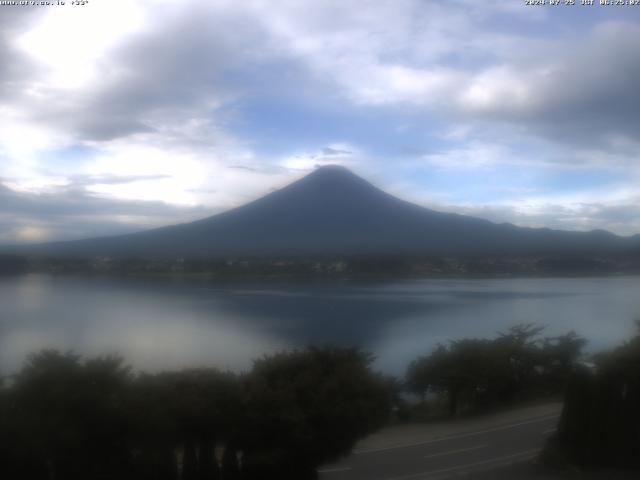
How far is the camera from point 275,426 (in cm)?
719

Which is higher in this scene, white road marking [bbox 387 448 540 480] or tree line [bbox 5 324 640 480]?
tree line [bbox 5 324 640 480]

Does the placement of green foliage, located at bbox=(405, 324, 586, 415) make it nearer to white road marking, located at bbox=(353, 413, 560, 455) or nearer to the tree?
white road marking, located at bbox=(353, 413, 560, 455)

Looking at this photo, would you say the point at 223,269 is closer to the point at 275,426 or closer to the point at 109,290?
the point at 109,290

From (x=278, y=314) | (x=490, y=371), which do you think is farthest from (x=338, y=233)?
(x=490, y=371)

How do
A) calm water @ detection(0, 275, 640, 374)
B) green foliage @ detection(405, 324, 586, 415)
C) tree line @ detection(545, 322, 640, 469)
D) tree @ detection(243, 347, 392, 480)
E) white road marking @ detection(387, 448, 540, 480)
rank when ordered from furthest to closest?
green foliage @ detection(405, 324, 586, 415) → calm water @ detection(0, 275, 640, 374) → tree line @ detection(545, 322, 640, 469) → white road marking @ detection(387, 448, 540, 480) → tree @ detection(243, 347, 392, 480)

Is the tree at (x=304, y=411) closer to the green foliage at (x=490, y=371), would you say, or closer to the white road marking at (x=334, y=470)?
the white road marking at (x=334, y=470)

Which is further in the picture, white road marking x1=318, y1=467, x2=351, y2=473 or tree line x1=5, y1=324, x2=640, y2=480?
white road marking x1=318, y1=467, x2=351, y2=473

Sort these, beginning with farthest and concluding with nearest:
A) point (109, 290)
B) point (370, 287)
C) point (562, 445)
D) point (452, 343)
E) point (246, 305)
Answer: point (370, 287) → point (246, 305) → point (109, 290) → point (452, 343) → point (562, 445)

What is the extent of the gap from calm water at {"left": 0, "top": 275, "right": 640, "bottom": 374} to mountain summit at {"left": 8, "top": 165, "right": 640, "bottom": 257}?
1380mm

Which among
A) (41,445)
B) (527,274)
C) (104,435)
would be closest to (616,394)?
(104,435)

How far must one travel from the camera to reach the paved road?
7.84m

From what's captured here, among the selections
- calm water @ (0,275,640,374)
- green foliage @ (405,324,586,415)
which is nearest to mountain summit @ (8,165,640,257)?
calm water @ (0,275,640,374)

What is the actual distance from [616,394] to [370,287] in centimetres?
1391

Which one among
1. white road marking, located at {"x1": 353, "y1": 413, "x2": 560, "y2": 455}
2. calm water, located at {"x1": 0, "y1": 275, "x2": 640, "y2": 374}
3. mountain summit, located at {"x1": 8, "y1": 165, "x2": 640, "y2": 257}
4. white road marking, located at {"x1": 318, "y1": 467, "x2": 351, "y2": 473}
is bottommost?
white road marking, located at {"x1": 353, "y1": 413, "x2": 560, "y2": 455}
